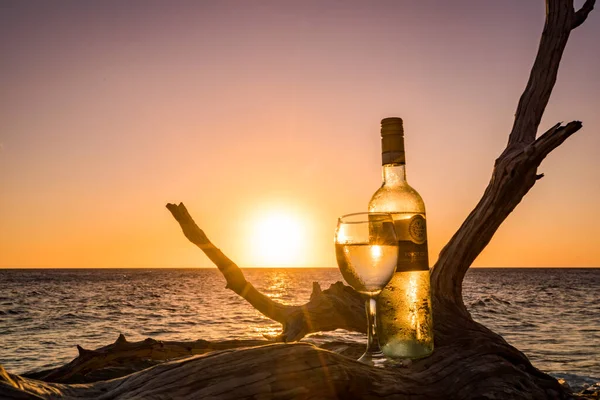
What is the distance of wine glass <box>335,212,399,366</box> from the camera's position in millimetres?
2373

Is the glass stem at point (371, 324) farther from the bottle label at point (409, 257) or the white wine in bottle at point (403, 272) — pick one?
the bottle label at point (409, 257)

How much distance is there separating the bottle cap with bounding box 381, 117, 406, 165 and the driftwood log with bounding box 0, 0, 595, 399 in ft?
3.22

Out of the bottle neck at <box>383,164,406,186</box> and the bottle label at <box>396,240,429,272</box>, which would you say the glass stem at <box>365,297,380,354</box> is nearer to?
the bottle label at <box>396,240,429,272</box>

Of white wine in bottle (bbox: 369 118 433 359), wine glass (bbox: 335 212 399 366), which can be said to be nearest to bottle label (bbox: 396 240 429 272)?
white wine in bottle (bbox: 369 118 433 359)

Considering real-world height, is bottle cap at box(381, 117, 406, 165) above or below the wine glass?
above

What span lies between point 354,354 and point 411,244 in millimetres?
1154

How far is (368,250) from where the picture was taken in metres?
2.36

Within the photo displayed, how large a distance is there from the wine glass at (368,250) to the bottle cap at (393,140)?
40cm

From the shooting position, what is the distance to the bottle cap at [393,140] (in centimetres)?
271

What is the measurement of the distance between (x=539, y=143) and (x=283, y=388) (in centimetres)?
282

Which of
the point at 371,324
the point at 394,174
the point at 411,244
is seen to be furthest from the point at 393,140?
the point at 371,324

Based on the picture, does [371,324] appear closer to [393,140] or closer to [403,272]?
[403,272]

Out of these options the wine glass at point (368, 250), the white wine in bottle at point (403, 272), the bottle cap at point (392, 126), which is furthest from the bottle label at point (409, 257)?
the bottle cap at point (392, 126)

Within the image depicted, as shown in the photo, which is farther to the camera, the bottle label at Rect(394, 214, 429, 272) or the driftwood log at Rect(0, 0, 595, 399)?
the bottle label at Rect(394, 214, 429, 272)
